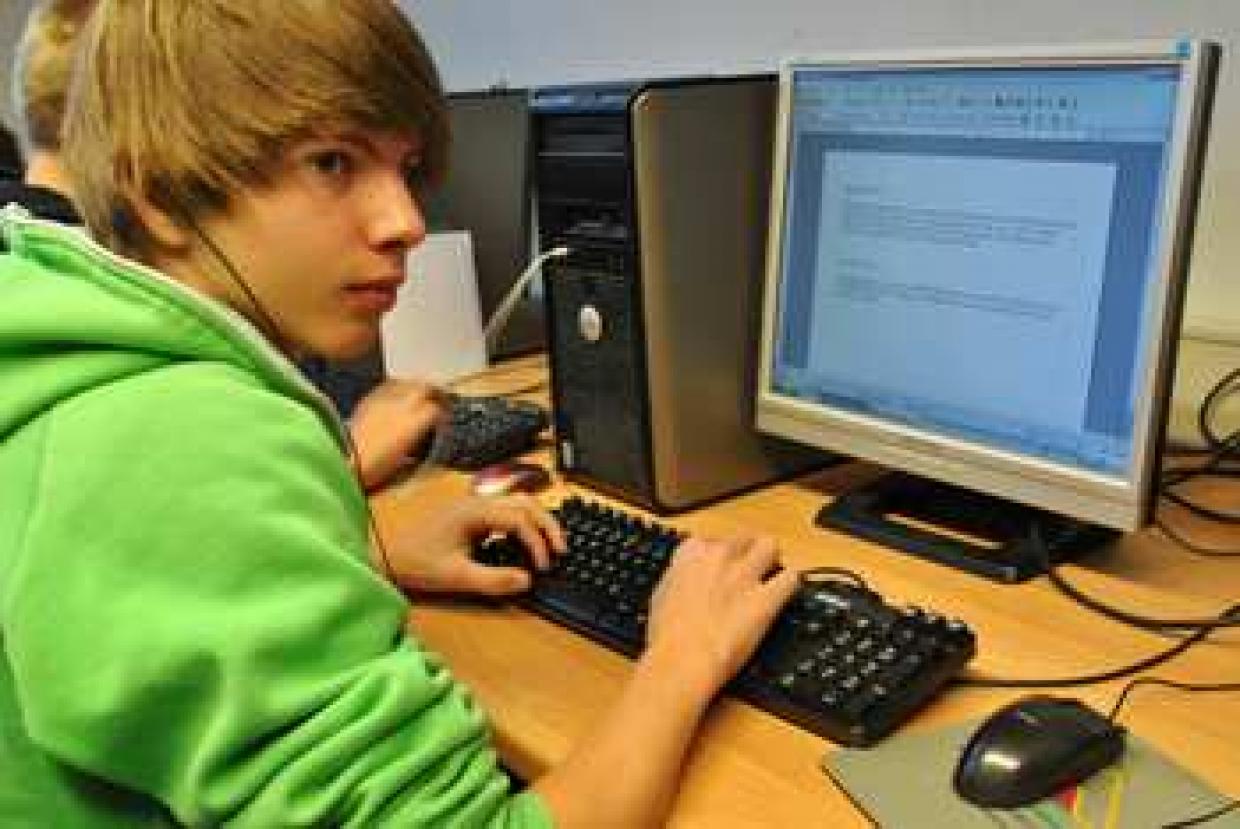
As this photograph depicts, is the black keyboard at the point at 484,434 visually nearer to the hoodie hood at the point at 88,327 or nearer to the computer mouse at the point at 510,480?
the computer mouse at the point at 510,480

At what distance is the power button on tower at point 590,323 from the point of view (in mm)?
1197

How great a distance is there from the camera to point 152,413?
0.64m

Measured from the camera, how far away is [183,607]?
0.61 m

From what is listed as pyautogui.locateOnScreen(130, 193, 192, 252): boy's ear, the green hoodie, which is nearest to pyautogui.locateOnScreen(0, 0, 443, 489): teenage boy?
pyautogui.locateOnScreen(130, 193, 192, 252): boy's ear

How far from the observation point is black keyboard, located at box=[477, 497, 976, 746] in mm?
807

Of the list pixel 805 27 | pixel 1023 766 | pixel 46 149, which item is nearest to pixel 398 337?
pixel 46 149

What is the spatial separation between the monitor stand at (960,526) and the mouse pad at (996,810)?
0.27m

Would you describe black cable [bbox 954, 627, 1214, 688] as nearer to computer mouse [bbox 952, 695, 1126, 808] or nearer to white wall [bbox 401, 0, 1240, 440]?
computer mouse [bbox 952, 695, 1126, 808]

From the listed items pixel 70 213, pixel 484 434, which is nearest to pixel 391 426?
pixel 484 434

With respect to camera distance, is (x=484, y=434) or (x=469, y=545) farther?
(x=484, y=434)

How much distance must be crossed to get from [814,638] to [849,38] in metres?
0.90

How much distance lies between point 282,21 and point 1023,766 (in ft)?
1.98

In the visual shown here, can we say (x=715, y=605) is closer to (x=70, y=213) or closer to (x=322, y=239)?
(x=322, y=239)

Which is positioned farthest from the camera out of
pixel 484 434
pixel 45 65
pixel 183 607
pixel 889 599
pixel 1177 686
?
pixel 45 65
